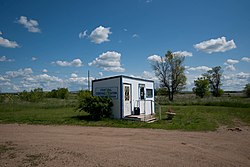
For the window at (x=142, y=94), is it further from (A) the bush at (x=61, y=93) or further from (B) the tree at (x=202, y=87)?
(A) the bush at (x=61, y=93)

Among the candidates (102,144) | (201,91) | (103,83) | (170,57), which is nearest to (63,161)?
(102,144)

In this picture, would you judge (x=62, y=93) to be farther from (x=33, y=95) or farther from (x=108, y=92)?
(x=108, y=92)

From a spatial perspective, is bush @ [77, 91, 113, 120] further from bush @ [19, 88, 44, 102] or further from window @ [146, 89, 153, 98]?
bush @ [19, 88, 44, 102]

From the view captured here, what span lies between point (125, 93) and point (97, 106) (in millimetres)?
2134

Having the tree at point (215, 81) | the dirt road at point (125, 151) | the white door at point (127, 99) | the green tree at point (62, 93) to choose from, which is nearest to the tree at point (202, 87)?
the tree at point (215, 81)

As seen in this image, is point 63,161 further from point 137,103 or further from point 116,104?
point 137,103

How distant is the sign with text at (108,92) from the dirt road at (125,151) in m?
5.96

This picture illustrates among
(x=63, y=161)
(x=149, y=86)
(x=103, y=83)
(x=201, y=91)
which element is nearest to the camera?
(x=63, y=161)

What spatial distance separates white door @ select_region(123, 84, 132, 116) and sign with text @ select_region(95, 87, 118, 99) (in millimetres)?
627

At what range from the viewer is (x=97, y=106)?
43.9 feet

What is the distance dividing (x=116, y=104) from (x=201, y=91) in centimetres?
3868

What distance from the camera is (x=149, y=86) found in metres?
17.2

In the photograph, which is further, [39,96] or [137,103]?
[39,96]

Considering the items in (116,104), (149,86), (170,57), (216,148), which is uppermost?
(170,57)
